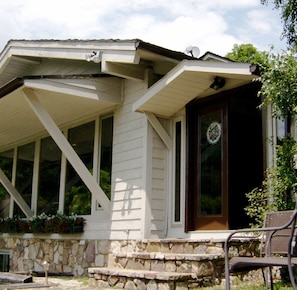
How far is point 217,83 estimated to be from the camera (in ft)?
20.4

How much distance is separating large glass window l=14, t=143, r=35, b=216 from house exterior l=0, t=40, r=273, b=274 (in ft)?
5.93

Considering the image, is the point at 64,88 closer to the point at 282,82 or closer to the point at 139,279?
the point at 139,279

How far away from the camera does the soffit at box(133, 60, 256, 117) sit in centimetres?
574

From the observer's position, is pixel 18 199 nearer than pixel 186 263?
No

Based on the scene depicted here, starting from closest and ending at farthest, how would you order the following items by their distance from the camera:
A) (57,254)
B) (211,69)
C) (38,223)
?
(211,69) → (57,254) → (38,223)

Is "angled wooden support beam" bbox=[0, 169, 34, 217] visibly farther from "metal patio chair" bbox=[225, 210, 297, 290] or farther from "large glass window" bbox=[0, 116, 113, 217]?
"metal patio chair" bbox=[225, 210, 297, 290]

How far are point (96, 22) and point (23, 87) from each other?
2.78 m

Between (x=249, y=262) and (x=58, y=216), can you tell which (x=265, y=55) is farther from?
(x=58, y=216)

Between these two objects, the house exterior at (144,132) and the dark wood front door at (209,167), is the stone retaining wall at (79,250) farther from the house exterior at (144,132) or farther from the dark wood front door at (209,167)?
the dark wood front door at (209,167)

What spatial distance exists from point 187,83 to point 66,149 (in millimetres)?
2214

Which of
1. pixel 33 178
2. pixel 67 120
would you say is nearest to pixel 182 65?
pixel 67 120

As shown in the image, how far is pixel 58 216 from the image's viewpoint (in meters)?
8.53

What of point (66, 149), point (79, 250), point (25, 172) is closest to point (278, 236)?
point (66, 149)

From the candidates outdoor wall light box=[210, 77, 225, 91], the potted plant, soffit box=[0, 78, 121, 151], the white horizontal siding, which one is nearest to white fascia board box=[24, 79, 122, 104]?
soffit box=[0, 78, 121, 151]
